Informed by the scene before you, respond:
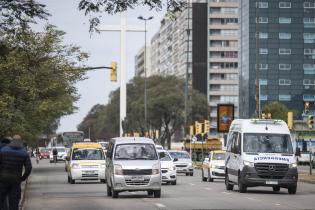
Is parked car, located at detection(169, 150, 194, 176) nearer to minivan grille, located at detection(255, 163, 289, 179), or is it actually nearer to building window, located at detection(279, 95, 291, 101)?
minivan grille, located at detection(255, 163, 289, 179)

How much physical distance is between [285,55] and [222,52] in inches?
733

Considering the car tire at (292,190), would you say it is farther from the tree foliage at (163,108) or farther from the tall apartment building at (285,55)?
the tall apartment building at (285,55)

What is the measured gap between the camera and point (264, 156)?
33.5 metres

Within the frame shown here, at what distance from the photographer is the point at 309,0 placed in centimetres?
17488

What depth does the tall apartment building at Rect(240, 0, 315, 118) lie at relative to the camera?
173 metres

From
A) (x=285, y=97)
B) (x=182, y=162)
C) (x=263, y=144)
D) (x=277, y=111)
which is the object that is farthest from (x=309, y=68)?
(x=263, y=144)

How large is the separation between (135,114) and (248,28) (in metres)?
37.6

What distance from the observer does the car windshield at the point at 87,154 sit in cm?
4400

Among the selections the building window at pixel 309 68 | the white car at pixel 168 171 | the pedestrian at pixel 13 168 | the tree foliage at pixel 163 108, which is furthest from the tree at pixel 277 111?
the pedestrian at pixel 13 168

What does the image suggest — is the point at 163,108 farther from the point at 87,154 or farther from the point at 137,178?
the point at 137,178

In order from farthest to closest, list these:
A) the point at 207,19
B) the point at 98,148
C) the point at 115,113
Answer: the point at 207,19, the point at 115,113, the point at 98,148

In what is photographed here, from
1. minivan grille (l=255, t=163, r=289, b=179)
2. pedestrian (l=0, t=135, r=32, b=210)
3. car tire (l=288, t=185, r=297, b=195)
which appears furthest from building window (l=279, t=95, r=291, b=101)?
pedestrian (l=0, t=135, r=32, b=210)

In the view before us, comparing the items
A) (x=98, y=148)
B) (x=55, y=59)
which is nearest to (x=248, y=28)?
(x=55, y=59)

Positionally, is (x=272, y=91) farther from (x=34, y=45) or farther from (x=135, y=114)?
(x=34, y=45)
